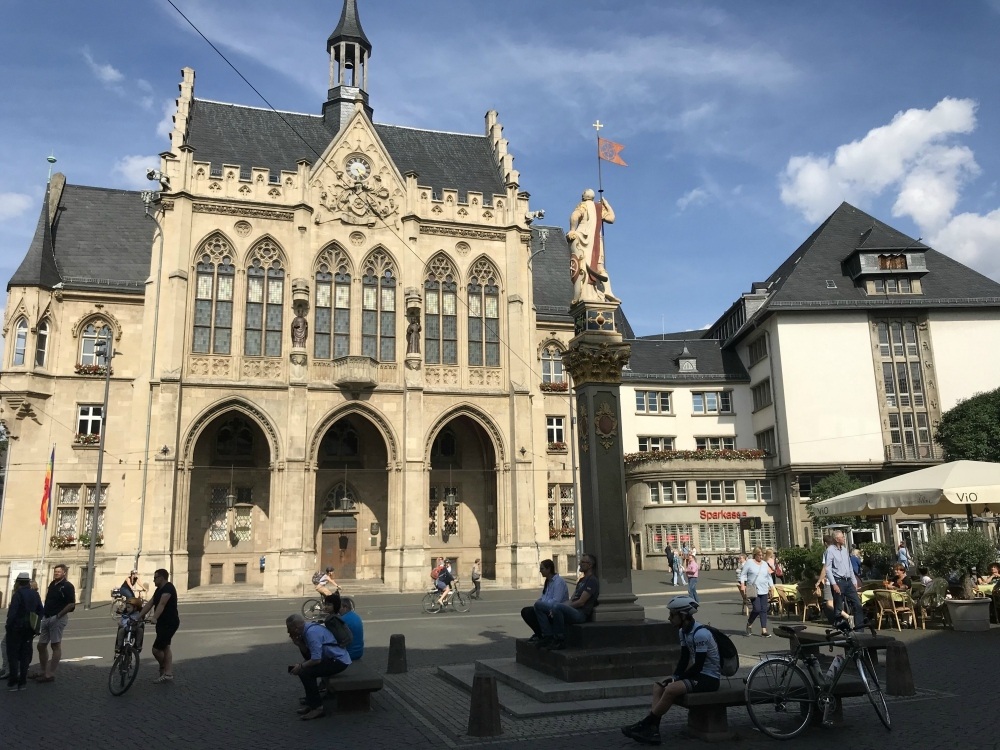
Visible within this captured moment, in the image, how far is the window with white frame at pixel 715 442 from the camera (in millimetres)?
46406

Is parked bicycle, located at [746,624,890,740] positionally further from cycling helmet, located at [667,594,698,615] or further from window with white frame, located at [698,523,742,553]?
window with white frame, located at [698,523,742,553]

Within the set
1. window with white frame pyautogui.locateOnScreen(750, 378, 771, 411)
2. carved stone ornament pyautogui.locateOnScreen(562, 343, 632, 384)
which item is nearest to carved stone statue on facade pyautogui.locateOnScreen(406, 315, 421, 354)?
window with white frame pyautogui.locateOnScreen(750, 378, 771, 411)

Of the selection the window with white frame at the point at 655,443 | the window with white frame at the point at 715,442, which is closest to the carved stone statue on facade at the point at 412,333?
the window with white frame at the point at 655,443

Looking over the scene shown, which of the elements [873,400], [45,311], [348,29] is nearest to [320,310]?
[45,311]

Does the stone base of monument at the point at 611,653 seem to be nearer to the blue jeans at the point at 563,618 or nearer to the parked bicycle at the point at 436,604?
the blue jeans at the point at 563,618

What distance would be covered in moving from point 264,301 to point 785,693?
29.7 meters

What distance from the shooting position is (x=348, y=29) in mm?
43000

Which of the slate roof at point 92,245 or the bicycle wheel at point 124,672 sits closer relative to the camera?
the bicycle wheel at point 124,672

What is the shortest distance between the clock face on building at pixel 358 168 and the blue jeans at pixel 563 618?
2838cm

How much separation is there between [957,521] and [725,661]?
115 ft

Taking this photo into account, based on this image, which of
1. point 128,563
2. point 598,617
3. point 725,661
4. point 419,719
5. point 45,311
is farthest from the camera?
point 45,311

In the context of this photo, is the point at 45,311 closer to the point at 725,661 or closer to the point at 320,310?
the point at 320,310

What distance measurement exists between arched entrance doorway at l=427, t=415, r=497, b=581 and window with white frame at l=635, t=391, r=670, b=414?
39.4 feet

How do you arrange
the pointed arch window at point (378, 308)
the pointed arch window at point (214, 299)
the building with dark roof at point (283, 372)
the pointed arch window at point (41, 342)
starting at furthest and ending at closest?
1. the pointed arch window at point (378, 308)
2. the pointed arch window at point (214, 299)
3. the pointed arch window at point (41, 342)
4. the building with dark roof at point (283, 372)
